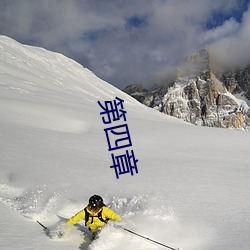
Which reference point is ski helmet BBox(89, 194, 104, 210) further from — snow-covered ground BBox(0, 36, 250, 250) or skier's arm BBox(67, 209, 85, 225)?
snow-covered ground BBox(0, 36, 250, 250)

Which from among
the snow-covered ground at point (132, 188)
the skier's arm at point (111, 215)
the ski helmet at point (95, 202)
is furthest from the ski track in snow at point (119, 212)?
the ski helmet at point (95, 202)

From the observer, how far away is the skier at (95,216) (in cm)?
600

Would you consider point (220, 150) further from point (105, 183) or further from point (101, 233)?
point (101, 233)

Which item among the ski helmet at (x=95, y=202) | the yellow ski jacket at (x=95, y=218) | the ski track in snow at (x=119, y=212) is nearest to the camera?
the ski track in snow at (x=119, y=212)

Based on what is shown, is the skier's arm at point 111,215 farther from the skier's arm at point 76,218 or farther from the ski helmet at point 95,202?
the skier's arm at point 76,218

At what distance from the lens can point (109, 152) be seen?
1239 cm

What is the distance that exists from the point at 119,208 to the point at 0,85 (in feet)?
79.5

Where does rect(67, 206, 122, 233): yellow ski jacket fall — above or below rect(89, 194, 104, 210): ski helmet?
below

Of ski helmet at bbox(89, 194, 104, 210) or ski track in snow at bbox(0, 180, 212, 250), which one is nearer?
ski track in snow at bbox(0, 180, 212, 250)

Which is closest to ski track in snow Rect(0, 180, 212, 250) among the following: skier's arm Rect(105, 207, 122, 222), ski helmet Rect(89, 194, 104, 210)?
skier's arm Rect(105, 207, 122, 222)

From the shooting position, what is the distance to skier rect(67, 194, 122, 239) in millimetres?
6004

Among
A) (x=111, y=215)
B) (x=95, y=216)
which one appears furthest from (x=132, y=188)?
(x=95, y=216)

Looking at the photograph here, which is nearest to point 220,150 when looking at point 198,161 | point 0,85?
point 198,161

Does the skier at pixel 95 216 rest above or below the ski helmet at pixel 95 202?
below
